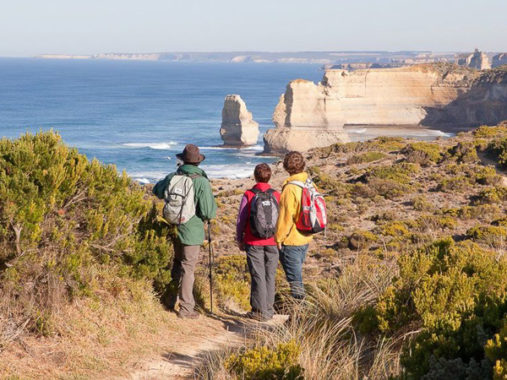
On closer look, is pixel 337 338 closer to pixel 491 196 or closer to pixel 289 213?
pixel 289 213

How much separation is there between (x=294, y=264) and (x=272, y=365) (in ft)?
9.55

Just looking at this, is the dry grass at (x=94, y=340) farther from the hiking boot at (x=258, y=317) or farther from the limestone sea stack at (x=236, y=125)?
the limestone sea stack at (x=236, y=125)

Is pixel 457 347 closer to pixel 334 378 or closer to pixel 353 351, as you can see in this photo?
pixel 334 378

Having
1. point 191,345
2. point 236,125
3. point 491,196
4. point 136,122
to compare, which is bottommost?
point 136,122

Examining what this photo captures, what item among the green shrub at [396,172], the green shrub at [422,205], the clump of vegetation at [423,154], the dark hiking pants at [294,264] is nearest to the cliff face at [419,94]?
the clump of vegetation at [423,154]

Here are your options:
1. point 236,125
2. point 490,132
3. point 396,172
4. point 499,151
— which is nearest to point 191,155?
point 396,172

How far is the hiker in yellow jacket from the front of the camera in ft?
21.7

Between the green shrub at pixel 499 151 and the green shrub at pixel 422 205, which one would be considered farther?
the green shrub at pixel 499 151

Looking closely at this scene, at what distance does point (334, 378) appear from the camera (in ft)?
13.6

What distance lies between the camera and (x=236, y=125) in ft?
292

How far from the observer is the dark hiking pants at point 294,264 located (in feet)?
22.3

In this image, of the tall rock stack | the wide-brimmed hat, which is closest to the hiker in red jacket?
the wide-brimmed hat

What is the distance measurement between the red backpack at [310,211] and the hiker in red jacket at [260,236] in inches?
12.0

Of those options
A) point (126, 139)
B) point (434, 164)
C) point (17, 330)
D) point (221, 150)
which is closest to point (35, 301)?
point (17, 330)
